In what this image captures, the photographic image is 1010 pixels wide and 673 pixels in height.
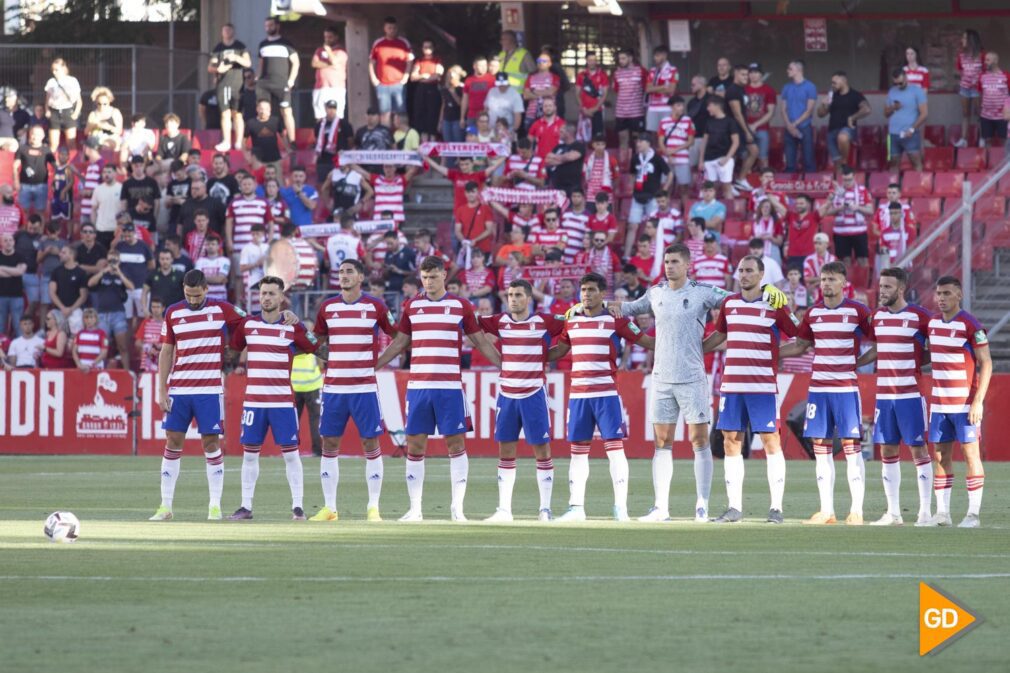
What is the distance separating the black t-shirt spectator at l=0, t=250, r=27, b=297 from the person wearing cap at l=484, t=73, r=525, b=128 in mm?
8287

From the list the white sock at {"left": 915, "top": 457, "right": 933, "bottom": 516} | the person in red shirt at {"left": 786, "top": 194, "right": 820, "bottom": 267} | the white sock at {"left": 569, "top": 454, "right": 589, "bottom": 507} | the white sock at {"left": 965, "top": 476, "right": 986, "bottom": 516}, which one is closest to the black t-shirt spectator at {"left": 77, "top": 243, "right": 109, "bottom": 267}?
the person in red shirt at {"left": 786, "top": 194, "right": 820, "bottom": 267}

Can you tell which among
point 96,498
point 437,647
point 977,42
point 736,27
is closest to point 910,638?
point 437,647

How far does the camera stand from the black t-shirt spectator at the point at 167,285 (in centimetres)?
2733

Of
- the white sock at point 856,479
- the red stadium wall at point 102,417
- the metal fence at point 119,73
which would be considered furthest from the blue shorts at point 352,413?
the metal fence at point 119,73

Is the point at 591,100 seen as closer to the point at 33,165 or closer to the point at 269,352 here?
the point at 33,165

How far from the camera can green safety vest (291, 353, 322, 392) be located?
78.8 ft

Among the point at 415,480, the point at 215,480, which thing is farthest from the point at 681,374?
the point at 215,480

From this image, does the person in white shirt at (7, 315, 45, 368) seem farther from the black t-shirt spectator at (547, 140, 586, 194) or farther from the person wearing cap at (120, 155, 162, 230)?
the black t-shirt spectator at (547, 140, 586, 194)

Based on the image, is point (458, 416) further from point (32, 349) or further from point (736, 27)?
point (736, 27)

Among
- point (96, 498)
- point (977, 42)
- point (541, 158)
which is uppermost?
point (977, 42)

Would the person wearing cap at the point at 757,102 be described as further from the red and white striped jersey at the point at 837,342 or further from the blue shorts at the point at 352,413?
the blue shorts at the point at 352,413

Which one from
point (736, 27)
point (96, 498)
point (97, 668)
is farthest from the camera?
point (736, 27)

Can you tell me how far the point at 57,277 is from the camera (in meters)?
28.2

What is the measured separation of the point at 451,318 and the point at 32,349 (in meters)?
14.1
